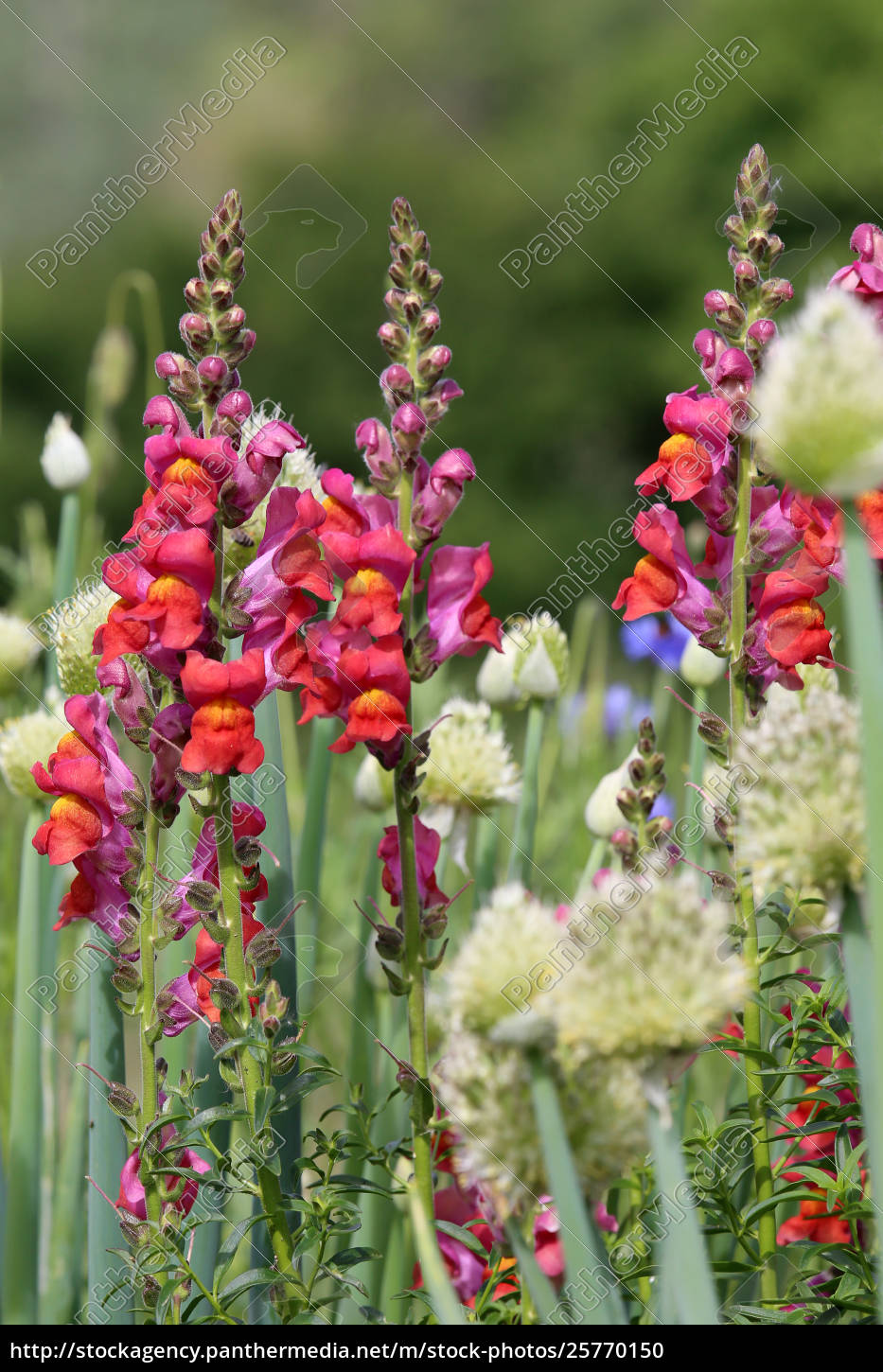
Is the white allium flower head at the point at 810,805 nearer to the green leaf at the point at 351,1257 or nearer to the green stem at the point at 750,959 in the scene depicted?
the green stem at the point at 750,959

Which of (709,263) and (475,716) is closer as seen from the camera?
(475,716)

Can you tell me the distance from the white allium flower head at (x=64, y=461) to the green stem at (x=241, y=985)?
844mm

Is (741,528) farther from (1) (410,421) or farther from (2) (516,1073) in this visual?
(2) (516,1073)

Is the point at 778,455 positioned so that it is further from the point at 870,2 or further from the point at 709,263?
the point at 870,2

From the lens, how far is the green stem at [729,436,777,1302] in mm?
1058

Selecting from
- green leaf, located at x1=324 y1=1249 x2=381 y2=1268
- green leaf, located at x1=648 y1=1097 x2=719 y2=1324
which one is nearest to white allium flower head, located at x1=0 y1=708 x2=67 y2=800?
green leaf, located at x1=324 y1=1249 x2=381 y2=1268

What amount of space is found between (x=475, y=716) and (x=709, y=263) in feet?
42.3

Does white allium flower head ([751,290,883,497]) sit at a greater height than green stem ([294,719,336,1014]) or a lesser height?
lesser

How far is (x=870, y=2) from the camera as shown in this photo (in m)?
13.9

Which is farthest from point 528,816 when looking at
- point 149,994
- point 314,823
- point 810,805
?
point 810,805

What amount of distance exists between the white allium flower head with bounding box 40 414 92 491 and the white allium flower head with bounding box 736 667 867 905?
128 centimetres

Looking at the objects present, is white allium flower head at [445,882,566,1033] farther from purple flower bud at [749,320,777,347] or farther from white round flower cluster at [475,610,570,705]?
white round flower cluster at [475,610,570,705]

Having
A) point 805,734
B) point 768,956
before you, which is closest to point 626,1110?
point 805,734

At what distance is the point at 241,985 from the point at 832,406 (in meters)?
0.67
